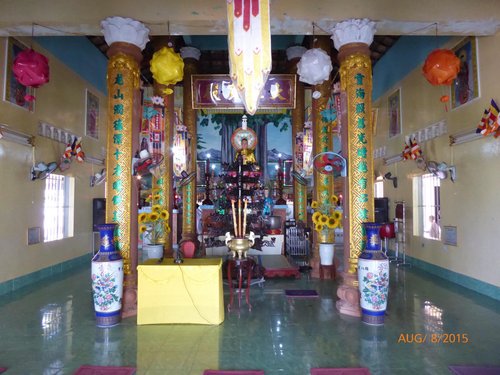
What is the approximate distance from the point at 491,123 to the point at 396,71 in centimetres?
421

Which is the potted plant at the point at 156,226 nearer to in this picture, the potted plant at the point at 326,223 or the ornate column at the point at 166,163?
the ornate column at the point at 166,163

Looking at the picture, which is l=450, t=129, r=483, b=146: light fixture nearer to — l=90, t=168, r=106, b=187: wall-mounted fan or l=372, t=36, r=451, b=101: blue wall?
l=372, t=36, r=451, b=101: blue wall

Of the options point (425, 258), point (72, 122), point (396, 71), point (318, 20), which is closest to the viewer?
point (318, 20)

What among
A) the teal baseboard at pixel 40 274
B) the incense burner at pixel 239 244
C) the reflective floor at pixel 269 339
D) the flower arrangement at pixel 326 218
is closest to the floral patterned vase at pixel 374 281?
the reflective floor at pixel 269 339

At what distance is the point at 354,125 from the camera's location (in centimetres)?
463

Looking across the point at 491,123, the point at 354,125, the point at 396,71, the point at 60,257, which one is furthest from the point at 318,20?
the point at 60,257

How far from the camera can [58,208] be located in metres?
7.51

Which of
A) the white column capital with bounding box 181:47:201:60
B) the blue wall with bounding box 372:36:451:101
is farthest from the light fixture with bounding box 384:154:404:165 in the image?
the white column capital with bounding box 181:47:201:60

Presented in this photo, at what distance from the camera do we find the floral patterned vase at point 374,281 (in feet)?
13.4

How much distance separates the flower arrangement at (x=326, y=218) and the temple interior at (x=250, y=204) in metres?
0.05

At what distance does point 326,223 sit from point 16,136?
555 cm

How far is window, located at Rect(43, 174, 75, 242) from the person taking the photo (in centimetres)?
709

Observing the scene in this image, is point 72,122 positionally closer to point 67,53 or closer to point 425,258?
point 67,53
